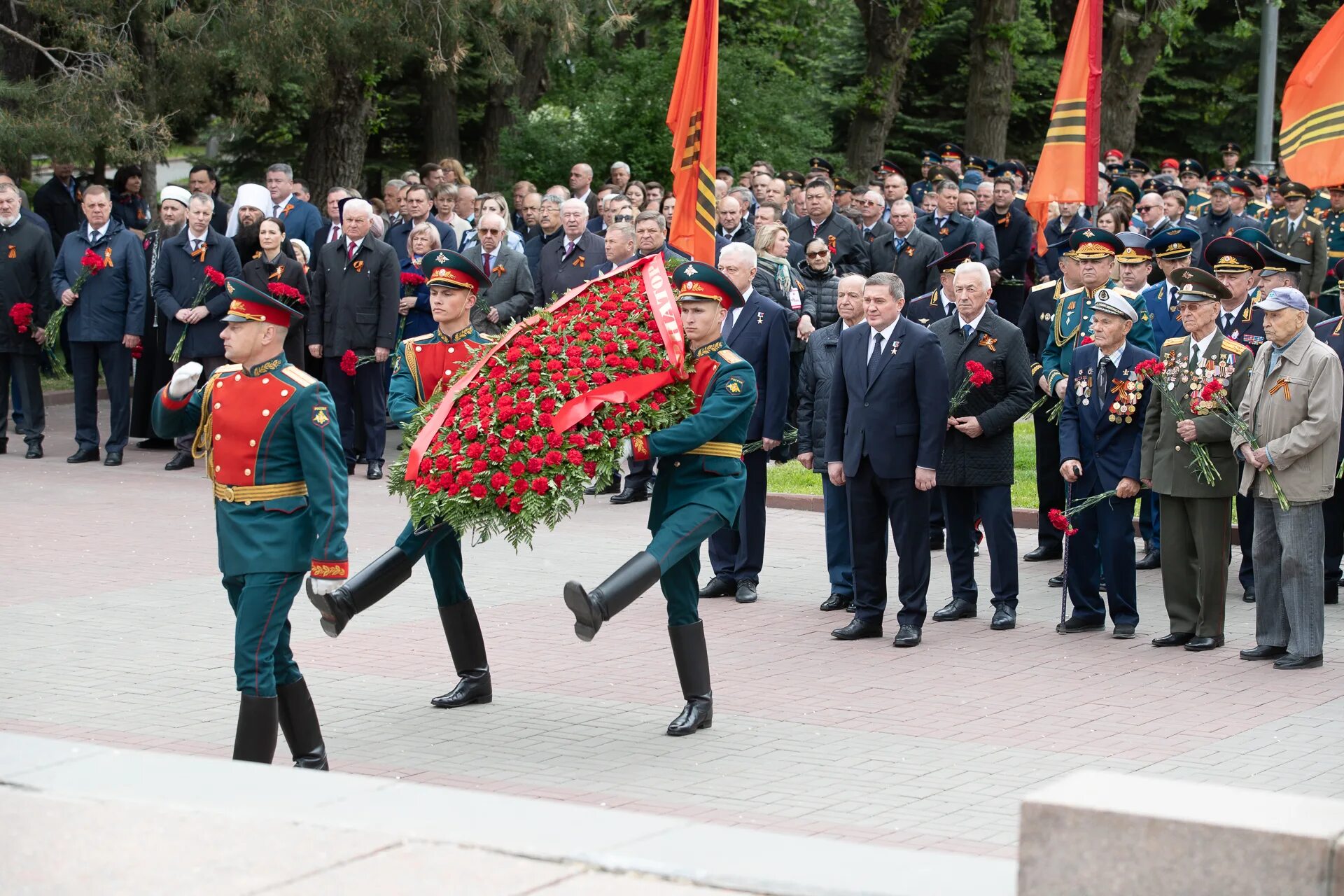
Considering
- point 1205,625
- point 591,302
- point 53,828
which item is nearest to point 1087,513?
point 1205,625

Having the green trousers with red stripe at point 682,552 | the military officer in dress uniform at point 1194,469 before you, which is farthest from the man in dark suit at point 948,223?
the green trousers with red stripe at point 682,552

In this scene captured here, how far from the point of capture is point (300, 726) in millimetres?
7062

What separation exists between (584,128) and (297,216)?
872 centimetres

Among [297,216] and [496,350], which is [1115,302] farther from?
[297,216]

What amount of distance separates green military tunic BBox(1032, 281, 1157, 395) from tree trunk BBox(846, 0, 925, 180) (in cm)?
1974

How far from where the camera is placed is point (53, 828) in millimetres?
5441

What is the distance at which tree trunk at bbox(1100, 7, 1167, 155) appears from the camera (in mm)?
31641

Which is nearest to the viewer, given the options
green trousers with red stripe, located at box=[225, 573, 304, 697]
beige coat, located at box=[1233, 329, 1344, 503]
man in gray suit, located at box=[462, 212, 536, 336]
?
green trousers with red stripe, located at box=[225, 573, 304, 697]

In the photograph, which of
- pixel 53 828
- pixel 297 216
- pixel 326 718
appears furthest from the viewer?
pixel 297 216

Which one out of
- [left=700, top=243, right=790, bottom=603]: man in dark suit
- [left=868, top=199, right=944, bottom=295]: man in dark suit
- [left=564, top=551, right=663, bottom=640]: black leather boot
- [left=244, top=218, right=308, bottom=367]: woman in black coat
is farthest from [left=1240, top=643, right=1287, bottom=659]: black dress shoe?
[left=244, top=218, right=308, bottom=367]: woman in black coat

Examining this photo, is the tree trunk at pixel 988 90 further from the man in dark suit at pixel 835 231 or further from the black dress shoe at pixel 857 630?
the black dress shoe at pixel 857 630

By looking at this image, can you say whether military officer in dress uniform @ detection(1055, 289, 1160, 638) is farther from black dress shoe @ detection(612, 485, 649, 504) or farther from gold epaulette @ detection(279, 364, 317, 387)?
black dress shoe @ detection(612, 485, 649, 504)

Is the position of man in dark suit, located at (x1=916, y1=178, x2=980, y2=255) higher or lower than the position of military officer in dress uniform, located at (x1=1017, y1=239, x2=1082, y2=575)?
higher

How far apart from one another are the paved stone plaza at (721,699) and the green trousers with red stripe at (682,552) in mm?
557
